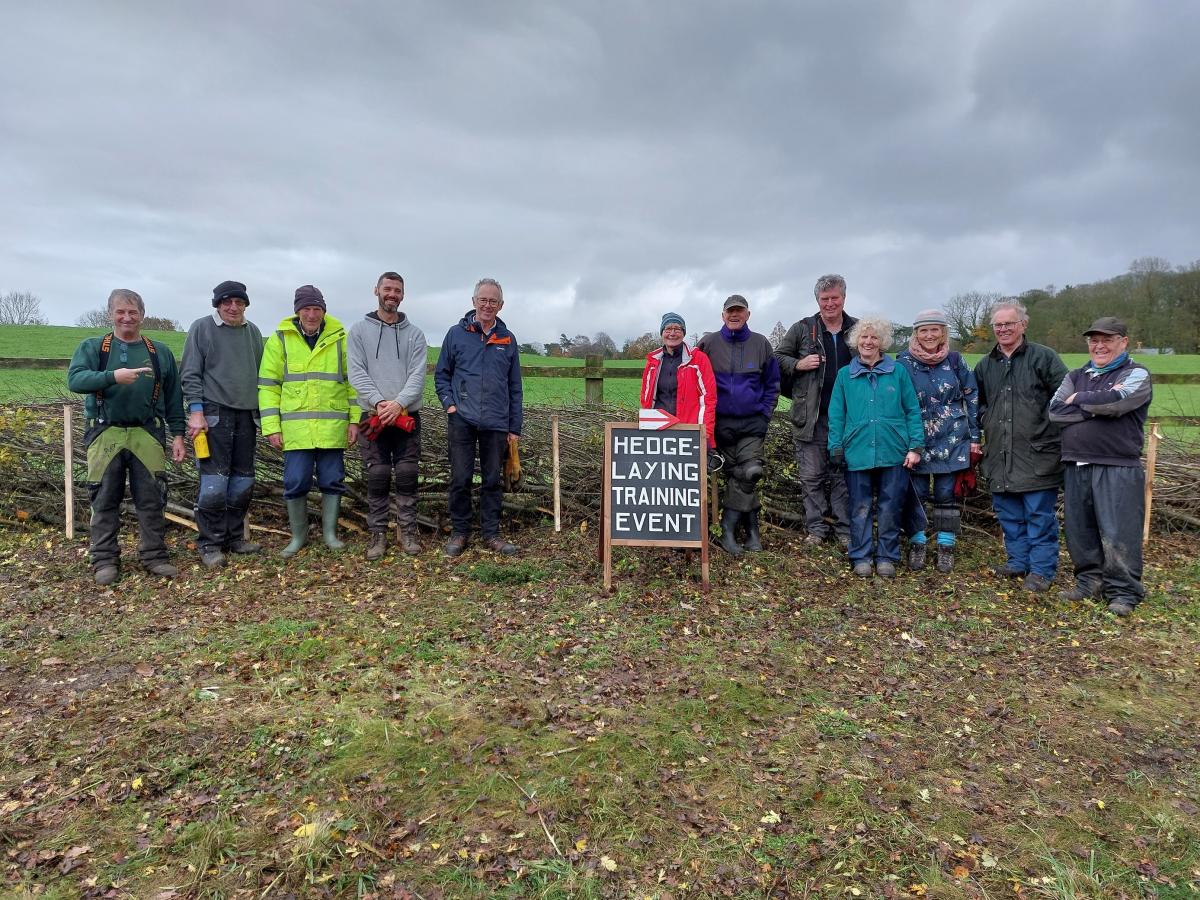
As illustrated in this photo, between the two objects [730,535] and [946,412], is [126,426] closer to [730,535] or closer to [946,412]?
[730,535]

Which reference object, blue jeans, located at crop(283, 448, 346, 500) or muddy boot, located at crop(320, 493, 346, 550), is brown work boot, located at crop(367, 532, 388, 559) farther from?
blue jeans, located at crop(283, 448, 346, 500)

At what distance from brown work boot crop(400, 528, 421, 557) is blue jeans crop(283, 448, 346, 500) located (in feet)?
2.21

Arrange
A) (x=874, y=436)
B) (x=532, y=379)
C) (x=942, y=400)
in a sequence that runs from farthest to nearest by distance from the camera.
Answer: (x=532, y=379)
(x=942, y=400)
(x=874, y=436)

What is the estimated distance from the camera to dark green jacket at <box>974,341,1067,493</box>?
5.18 m

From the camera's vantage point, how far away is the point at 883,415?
17.5 feet

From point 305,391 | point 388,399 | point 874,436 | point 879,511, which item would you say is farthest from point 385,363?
point 879,511

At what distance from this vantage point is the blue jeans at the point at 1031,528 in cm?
526

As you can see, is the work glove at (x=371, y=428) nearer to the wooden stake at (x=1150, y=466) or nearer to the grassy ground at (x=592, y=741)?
the grassy ground at (x=592, y=741)

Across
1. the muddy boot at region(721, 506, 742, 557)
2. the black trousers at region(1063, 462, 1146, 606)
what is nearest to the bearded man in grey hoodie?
the muddy boot at region(721, 506, 742, 557)

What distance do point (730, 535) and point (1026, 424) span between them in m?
2.37

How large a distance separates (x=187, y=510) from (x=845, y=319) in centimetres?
620

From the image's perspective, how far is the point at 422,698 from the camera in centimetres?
354

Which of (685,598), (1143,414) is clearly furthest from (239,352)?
(1143,414)

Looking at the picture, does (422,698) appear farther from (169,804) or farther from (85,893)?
(85,893)
